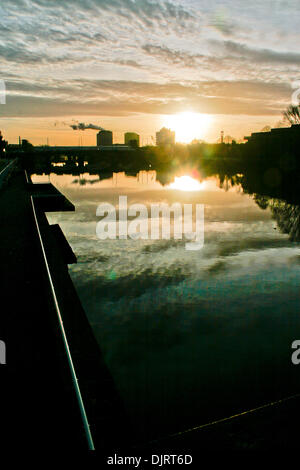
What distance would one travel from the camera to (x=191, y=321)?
420 inches

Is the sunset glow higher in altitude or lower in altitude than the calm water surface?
higher

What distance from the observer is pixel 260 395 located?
7.35 metres

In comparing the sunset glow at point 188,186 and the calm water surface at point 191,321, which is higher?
the sunset glow at point 188,186

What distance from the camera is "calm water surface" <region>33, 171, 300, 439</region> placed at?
7.34 metres

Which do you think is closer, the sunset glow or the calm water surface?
the calm water surface

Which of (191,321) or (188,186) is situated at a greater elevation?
(188,186)

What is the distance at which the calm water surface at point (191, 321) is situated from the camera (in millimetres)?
7344

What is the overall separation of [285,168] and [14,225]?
68.4 m

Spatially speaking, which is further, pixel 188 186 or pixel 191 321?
pixel 188 186

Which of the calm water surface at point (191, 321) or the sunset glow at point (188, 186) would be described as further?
the sunset glow at point (188, 186)

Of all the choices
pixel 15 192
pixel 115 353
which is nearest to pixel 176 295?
pixel 115 353
